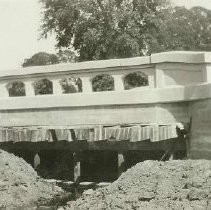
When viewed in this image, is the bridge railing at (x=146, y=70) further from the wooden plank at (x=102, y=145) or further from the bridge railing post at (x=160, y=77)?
the wooden plank at (x=102, y=145)

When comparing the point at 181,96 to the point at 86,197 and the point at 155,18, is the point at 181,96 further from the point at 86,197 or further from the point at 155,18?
the point at 155,18

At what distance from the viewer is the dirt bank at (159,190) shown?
12591 millimetres

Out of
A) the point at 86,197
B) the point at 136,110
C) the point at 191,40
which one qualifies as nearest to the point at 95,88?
the point at 136,110

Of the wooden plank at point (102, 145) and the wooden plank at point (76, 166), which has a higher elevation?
the wooden plank at point (102, 145)

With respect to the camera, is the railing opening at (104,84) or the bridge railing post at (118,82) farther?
the railing opening at (104,84)

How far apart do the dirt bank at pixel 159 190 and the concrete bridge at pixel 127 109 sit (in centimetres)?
138

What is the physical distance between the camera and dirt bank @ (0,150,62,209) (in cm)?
1608

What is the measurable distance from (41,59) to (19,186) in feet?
103

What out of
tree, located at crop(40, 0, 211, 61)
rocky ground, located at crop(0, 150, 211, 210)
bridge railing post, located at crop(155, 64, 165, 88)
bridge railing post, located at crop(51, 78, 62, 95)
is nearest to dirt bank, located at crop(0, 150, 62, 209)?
rocky ground, located at crop(0, 150, 211, 210)

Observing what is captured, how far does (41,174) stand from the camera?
63.5ft

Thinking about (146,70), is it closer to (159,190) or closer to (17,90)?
(159,190)

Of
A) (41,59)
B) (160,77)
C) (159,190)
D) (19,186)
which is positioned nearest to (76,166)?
(19,186)

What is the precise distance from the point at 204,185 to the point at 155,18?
15.7 metres

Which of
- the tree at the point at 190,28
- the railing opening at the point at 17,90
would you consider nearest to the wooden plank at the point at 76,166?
the tree at the point at 190,28
